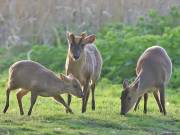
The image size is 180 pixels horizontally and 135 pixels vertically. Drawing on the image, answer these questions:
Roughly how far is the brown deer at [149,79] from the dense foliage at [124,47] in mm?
5584

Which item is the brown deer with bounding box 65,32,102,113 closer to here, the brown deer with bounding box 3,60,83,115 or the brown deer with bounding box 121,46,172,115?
the brown deer with bounding box 3,60,83,115

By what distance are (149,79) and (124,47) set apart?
27.6 ft

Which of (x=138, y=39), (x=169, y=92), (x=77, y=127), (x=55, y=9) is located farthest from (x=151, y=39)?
(x=77, y=127)

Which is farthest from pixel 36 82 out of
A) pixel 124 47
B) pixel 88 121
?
pixel 124 47

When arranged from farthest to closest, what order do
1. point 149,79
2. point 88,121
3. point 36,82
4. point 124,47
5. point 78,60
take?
1. point 124,47
2. point 78,60
3. point 149,79
4. point 36,82
5. point 88,121

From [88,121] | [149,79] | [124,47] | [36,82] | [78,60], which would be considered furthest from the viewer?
[124,47]

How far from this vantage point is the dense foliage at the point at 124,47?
2277cm

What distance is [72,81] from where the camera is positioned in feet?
48.4

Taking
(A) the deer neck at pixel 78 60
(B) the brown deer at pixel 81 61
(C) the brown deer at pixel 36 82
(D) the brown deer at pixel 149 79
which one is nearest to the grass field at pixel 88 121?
(D) the brown deer at pixel 149 79

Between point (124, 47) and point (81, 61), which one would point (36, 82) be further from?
point (124, 47)

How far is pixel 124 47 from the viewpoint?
23.7 m

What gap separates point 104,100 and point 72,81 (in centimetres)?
390

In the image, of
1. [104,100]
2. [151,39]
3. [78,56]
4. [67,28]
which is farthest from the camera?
[67,28]

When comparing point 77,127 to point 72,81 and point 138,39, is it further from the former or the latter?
point 138,39
